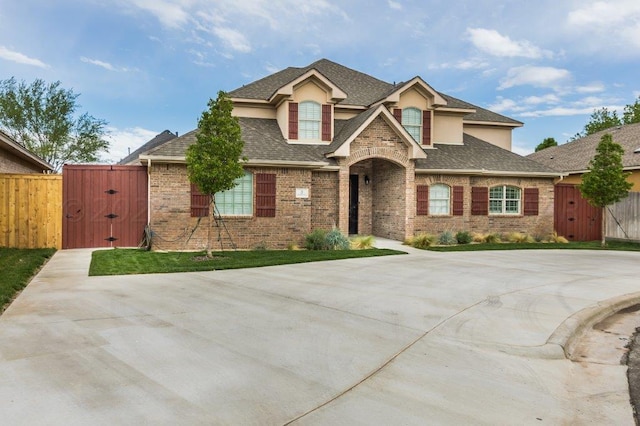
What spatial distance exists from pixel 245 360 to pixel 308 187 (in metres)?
11.4

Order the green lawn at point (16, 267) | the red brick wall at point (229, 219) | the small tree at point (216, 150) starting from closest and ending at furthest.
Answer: the green lawn at point (16, 267) < the small tree at point (216, 150) < the red brick wall at point (229, 219)

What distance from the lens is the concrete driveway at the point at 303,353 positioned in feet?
11.4

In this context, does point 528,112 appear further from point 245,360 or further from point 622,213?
point 245,360

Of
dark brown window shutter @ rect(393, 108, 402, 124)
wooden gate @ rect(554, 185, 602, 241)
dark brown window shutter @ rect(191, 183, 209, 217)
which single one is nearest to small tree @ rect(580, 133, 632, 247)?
wooden gate @ rect(554, 185, 602, 241)

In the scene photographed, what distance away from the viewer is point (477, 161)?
19.1m

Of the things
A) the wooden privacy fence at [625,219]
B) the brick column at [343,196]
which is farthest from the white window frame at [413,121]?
the wooden privacy fence at [625,219]

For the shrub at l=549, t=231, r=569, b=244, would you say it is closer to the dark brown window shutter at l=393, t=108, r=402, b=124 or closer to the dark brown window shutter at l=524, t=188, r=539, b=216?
the dark brown window shutter at l=524, t=188, r=539, b=216

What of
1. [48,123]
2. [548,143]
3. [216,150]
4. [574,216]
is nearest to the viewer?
[216,150]

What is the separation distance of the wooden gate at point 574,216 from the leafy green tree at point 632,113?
31.7 m

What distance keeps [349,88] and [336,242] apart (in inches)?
370

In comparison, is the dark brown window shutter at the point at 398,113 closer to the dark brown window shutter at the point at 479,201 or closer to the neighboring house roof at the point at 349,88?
the neighboring house roof at the point at 349,88

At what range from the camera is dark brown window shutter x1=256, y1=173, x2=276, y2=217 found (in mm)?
15156

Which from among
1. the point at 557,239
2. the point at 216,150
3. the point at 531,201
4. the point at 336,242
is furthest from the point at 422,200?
the point at 216,150

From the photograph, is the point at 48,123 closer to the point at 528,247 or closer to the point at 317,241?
the point at 317,241
